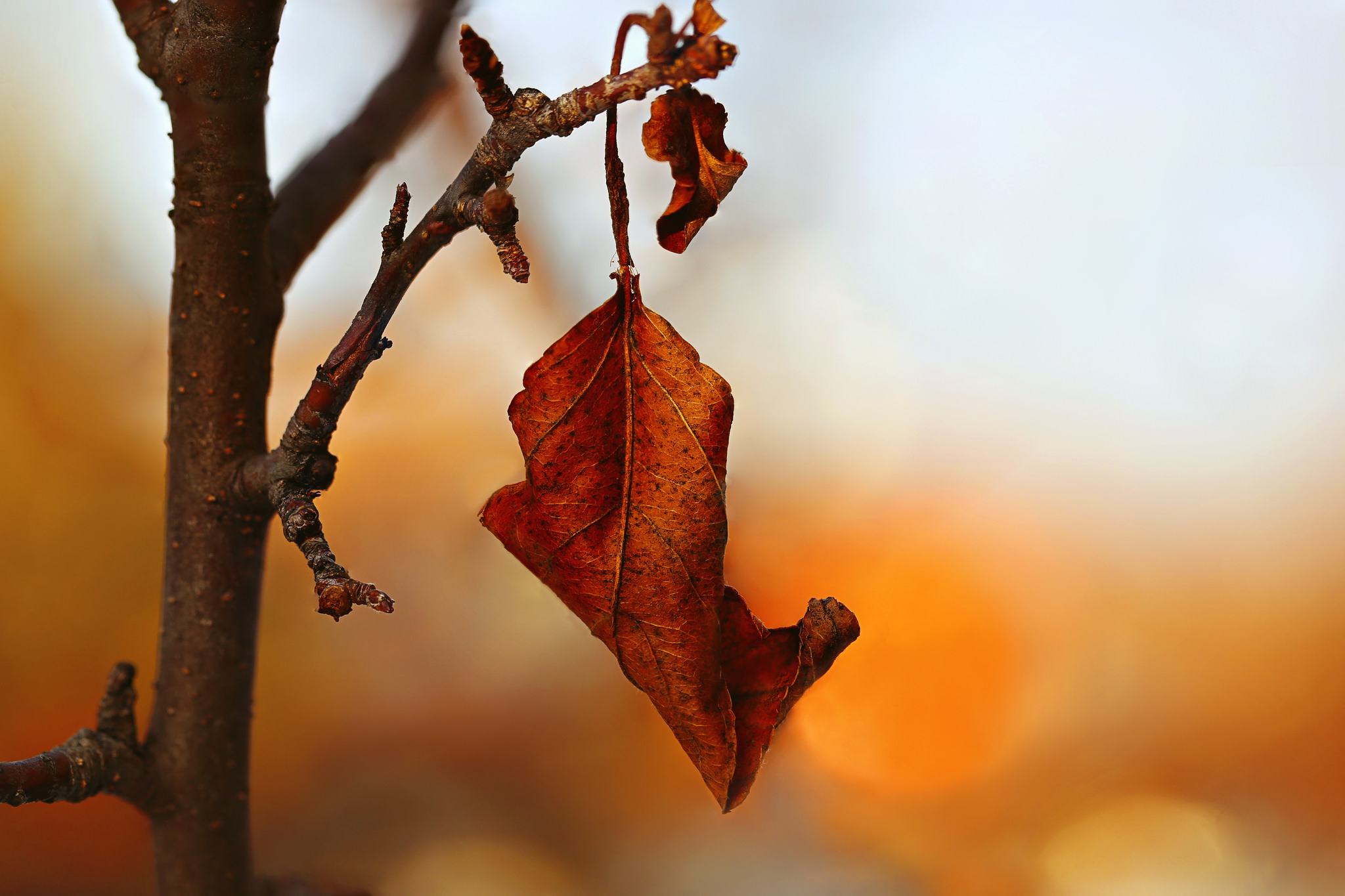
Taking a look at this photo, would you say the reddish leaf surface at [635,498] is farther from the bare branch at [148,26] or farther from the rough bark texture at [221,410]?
the bare branch at [148,26]

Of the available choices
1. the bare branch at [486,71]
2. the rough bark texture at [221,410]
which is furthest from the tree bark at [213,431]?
the bare branch at [486,71]

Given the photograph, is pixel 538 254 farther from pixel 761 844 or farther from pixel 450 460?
pixel 761 844

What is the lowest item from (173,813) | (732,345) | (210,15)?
(173,813)

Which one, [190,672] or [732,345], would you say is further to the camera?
[732,345]

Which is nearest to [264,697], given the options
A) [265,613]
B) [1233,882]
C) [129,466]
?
[265,613]

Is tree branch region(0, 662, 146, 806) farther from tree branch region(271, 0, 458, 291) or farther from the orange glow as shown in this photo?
the orange glow

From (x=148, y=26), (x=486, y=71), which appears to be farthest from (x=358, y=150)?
(x=486, y=71)

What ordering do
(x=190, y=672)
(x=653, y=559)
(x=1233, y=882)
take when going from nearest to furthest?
(x=653, y=559), (x=190, y=672), (x=1233, y=882)

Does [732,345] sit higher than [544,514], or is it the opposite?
[732,345]
